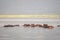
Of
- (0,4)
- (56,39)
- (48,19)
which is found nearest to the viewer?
(56,39)

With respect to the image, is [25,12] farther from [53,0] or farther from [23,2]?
[53,0]

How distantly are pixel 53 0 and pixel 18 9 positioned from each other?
103 centimetres

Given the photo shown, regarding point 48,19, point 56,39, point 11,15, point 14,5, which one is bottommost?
point 56,39

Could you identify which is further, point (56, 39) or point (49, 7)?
point (49, 7)

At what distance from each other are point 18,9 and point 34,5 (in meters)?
0.48

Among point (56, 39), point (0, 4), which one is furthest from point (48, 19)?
point (56, 39)

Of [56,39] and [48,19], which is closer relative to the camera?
[56,39]

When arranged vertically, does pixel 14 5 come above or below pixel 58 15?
above

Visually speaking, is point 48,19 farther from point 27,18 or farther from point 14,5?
point 14,5

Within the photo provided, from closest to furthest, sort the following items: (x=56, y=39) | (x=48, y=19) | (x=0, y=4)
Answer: (x=56, y=39) < (x=48, y=19) < (x=0, y=4)

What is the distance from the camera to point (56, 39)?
195 centimetres

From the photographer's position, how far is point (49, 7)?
4.06 metres

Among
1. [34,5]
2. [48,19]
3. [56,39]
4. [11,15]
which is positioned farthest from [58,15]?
[56,39]

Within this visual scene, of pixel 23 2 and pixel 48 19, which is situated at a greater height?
pixel 23 2
